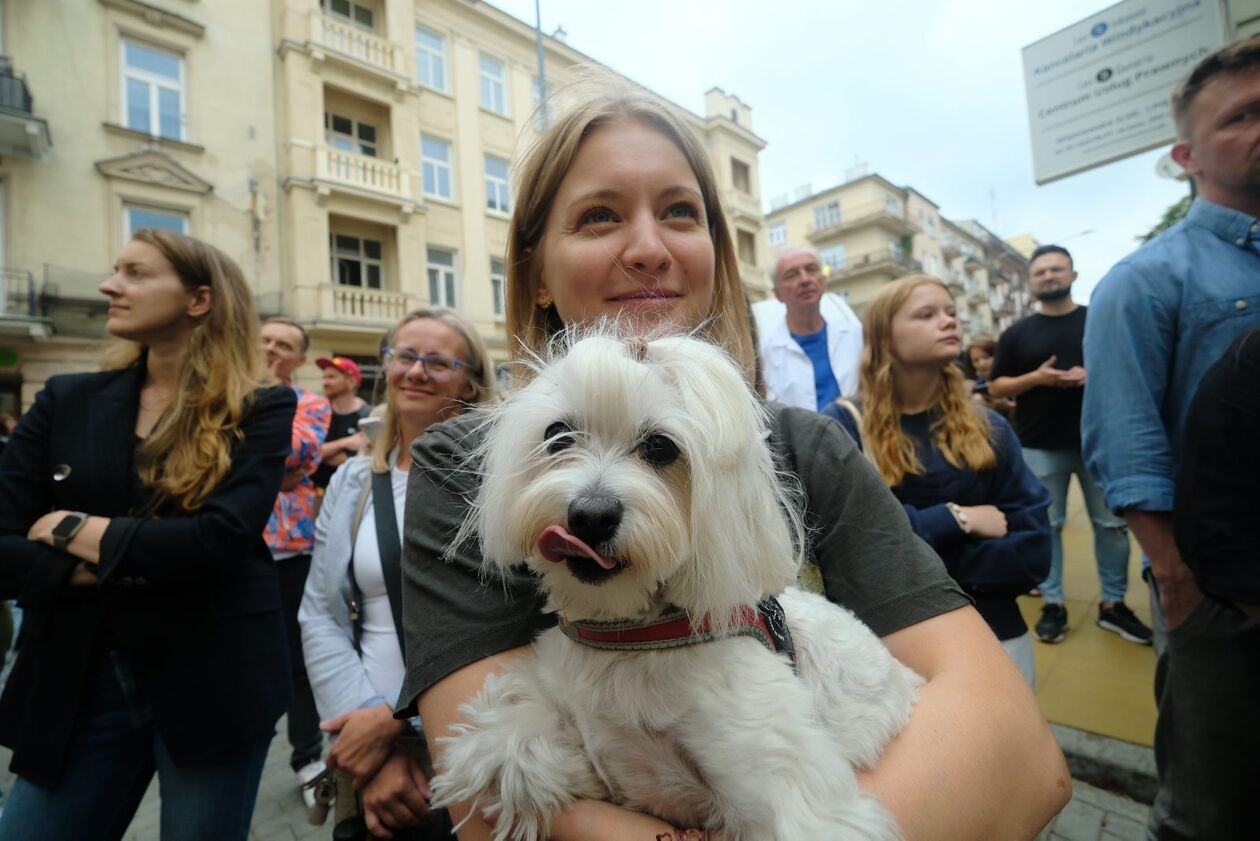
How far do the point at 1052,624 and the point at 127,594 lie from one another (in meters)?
6.07

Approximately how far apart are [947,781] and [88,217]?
58.6 feet

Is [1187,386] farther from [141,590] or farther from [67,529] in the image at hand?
[67,529]

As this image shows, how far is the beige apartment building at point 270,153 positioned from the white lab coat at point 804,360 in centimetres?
654

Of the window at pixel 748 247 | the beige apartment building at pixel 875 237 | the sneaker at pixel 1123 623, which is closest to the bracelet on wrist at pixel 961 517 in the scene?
the sneaker at pixel 1123 623

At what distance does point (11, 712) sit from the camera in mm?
1908

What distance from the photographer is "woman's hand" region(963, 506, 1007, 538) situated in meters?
2.54

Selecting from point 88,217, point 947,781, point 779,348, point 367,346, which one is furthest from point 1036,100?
point 88,217

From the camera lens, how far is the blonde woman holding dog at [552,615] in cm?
98

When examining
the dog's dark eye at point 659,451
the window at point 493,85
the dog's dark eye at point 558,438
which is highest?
the window at point 493,85

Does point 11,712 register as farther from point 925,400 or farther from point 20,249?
point 20,249

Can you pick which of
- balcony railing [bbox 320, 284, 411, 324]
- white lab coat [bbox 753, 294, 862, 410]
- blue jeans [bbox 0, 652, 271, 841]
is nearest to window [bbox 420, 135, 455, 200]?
balcony railing [bbox 320, 284, 411, 324]

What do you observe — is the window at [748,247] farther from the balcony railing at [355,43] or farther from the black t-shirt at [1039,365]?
the black t-shirt at [1039,365]

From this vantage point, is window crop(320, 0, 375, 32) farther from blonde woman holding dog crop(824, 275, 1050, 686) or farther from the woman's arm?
the woman's arm

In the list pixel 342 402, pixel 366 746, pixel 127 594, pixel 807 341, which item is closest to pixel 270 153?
pixel 342 402
